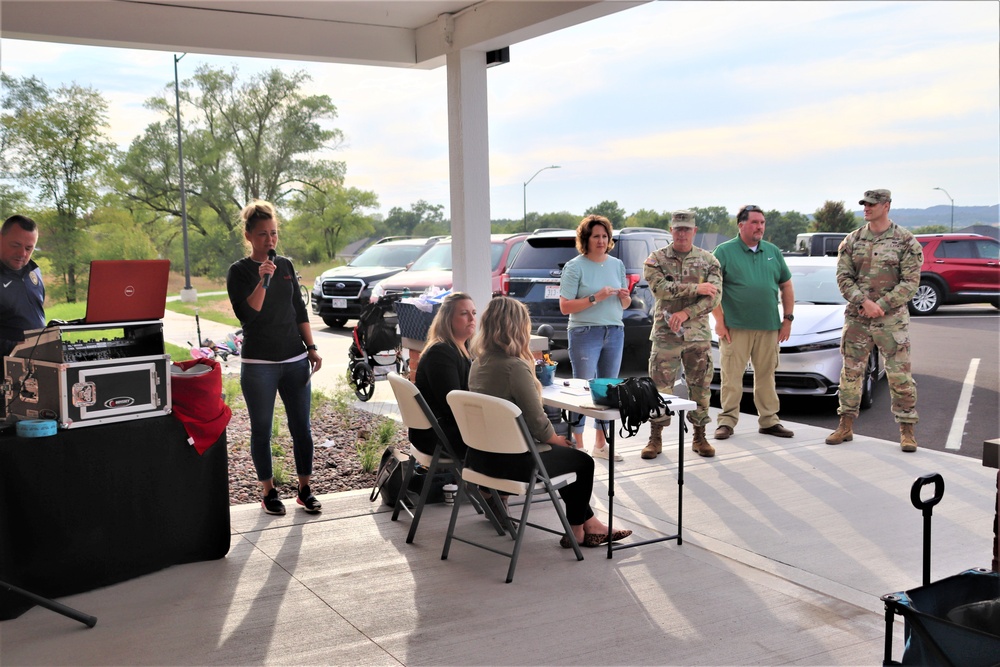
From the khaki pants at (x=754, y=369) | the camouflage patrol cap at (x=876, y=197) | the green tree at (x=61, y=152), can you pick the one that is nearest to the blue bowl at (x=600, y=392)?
the khaki pants at (x=754, y=369)

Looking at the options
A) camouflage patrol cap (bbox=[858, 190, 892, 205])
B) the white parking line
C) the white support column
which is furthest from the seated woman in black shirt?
the white parking line

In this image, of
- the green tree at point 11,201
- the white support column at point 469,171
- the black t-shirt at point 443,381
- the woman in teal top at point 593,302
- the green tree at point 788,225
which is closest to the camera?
the black t-shirt at point 443,381

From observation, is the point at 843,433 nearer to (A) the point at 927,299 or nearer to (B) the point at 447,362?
(B) the point at 447,362

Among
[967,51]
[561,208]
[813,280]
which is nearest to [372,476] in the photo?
[813,280]

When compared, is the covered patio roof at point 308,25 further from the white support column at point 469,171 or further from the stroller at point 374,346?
the stroller at point 374,346

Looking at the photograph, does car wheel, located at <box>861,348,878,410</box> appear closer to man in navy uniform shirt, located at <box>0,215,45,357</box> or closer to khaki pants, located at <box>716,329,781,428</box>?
khaki pants, located at <box>716,329,781,428</box>

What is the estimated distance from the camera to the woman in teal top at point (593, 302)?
6.08m

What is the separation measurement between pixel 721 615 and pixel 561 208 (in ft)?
59.9

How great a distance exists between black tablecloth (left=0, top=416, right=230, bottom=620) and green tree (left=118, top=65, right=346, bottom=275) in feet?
24.5

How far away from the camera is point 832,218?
22359 millimetres

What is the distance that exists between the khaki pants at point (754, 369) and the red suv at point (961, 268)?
10.8 metres

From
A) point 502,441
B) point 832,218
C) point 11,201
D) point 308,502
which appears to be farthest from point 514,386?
point 832,218

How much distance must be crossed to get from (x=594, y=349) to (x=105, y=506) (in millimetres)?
3471

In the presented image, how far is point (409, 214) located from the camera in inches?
571
